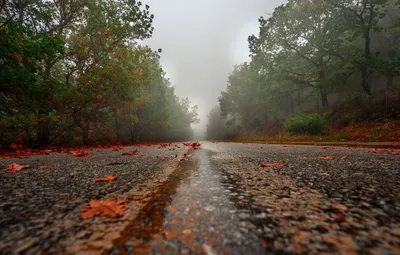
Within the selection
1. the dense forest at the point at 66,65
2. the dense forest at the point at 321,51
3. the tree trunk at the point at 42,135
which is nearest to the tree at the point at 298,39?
the dense forest at the point at 321,51

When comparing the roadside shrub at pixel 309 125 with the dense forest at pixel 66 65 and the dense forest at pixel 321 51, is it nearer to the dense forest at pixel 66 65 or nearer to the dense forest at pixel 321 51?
the dense forest at pixel 321 51

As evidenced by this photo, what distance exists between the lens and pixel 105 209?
2.63 feet

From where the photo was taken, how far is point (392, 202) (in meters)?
0.85

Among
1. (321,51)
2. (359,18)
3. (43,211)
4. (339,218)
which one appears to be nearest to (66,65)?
(43,211)

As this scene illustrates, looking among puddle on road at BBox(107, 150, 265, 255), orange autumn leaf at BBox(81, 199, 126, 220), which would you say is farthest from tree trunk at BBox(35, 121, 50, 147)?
puddle on road at BBox(107, 150, 265, 255)

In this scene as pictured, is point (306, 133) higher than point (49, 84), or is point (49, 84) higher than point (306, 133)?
point (49, 84)

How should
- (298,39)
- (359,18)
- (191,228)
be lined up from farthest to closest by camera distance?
(298,39), (359,18), (191,228)

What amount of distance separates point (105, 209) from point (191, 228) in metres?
0.42

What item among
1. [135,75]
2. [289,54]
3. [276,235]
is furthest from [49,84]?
[289,54]

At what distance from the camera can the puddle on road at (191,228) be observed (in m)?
0.52

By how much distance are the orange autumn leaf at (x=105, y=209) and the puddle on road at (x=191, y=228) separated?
105mm

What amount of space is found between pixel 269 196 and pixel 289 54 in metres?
22.7

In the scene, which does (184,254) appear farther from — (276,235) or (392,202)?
(392,202)

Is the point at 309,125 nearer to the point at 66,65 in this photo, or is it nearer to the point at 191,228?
the point at 191,228
